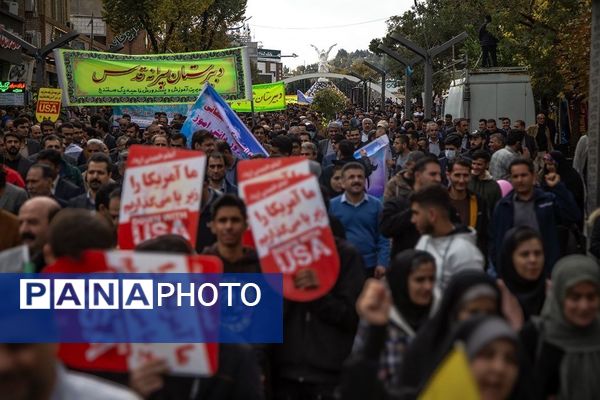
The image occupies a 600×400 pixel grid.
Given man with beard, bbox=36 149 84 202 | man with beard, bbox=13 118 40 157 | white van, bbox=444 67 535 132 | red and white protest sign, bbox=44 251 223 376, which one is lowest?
red and white protest sign, bbox=44 251 223 376

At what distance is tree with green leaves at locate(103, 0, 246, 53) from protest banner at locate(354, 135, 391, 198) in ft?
99.0

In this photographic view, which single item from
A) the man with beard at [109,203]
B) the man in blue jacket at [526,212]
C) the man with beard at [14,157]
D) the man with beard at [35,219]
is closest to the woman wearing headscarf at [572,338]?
the man with beard at [35,219]

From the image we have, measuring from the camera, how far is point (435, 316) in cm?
451

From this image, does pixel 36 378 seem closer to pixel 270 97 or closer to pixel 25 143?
pixel 25 143

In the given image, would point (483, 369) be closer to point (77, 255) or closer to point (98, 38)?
point (77, 255)

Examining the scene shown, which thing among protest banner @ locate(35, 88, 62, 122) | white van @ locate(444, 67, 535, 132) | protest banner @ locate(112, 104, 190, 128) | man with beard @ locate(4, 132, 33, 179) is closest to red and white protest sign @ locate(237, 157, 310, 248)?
man with beard @ locate(4, 132, 33, 179)

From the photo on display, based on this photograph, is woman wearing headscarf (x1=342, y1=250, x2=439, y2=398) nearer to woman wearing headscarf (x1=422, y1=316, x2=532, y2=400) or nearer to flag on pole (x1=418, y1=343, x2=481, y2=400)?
woman wearing headscarf (x1=422, y1=316, x2=532, y2=400)

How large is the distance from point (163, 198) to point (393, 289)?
1853mm

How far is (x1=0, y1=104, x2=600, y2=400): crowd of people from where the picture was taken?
157 inches

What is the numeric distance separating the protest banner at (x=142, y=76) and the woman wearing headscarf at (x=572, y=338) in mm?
16475

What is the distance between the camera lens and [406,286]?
5203 mm

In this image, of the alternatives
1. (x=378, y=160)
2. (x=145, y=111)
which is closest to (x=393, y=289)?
(x=378, y=160)

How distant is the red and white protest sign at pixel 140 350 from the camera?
13.6 ft

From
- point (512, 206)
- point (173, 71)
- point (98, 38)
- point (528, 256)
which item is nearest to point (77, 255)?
point (528, 256)
